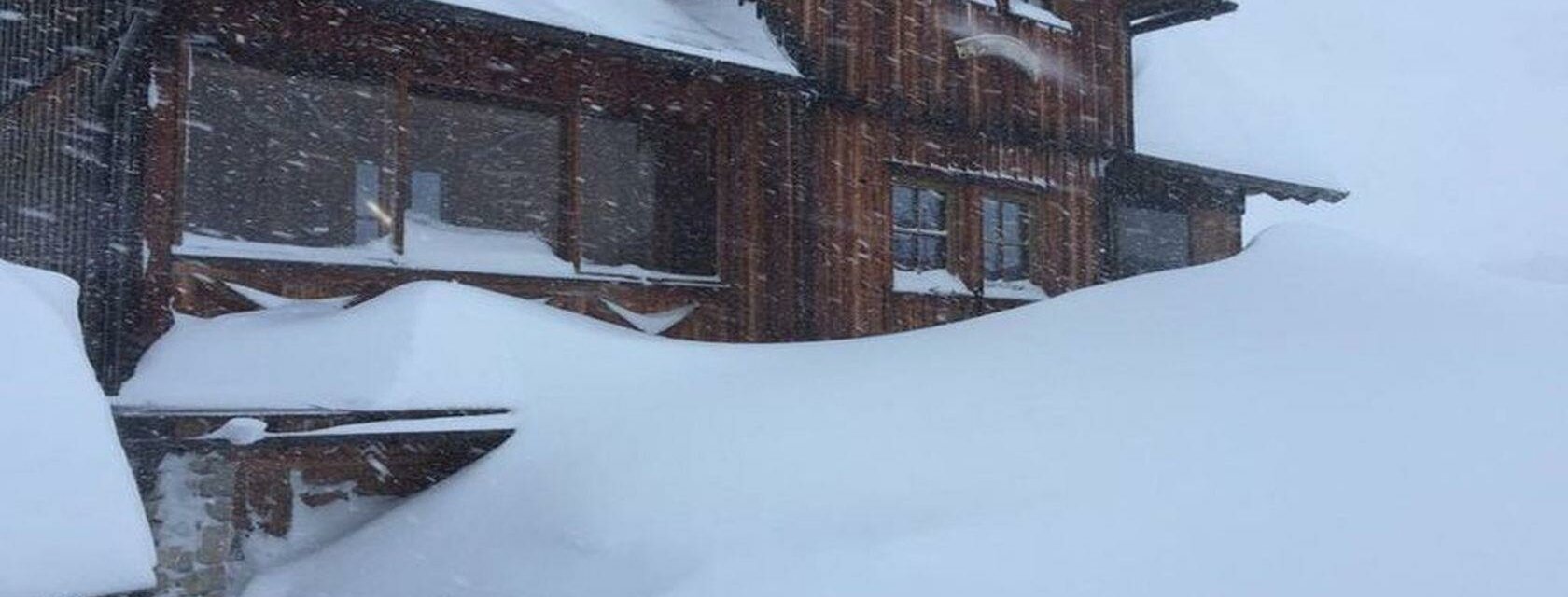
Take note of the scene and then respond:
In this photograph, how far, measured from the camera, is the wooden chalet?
265 inches

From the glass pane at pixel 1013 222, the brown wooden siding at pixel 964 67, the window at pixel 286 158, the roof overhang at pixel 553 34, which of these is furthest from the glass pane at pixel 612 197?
the glass pane at pixel 1013 222

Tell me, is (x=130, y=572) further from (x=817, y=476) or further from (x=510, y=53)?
(x=510, y=53)

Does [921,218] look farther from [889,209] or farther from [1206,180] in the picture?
[1206,180]

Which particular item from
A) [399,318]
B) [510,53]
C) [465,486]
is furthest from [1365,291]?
[510,53]

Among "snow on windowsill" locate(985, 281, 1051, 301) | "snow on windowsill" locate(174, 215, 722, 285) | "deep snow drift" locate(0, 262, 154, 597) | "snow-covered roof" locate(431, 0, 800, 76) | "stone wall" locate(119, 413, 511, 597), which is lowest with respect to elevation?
"stone wall" locate(119, 413, 511, 597)

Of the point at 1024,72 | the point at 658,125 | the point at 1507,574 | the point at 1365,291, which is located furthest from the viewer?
the point at 1024,72

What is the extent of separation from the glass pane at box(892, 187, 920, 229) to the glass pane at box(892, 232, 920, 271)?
91mm

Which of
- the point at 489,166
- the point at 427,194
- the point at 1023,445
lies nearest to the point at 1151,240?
the point at 489,166

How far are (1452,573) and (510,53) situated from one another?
20.4ft

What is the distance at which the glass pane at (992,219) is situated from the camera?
1009cm

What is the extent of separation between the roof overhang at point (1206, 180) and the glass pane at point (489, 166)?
5.46m

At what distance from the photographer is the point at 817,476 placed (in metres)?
4.52

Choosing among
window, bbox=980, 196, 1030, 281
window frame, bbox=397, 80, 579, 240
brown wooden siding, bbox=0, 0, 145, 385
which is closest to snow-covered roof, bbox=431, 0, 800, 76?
window frame, bbox=397, 80, 579, 240

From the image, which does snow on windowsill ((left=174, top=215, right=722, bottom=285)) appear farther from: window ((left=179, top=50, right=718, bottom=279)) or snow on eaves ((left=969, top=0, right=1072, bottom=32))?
snow on eaves ((left=969, top=0, right=1072, bottom=32))
